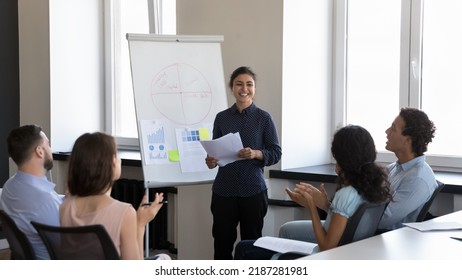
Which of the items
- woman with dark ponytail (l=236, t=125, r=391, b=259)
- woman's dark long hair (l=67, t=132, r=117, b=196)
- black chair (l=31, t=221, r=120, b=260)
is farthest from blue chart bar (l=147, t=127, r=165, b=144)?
black chair (l=31, t=221, r=120, b=260)

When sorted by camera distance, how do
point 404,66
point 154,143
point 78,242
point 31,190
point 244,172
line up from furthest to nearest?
point 404,66, point 154,143, point 244,172, point 31,190, point 78,242

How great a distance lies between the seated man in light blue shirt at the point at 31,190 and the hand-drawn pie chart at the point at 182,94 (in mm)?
1460

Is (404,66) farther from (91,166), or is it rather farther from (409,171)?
(91,166)

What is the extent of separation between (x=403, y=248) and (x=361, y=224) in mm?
289

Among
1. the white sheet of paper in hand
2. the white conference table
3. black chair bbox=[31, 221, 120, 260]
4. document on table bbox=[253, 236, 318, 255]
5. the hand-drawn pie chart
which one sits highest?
the hand-drawn pie chart

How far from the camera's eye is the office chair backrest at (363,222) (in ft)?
8.59

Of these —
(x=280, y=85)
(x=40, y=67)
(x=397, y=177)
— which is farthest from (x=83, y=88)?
(x=397, y=177)

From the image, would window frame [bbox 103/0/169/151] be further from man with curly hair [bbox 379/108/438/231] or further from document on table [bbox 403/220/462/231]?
document on table [bbox 403/220/462/231]

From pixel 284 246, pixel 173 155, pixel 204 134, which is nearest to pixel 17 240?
pixel 284 246

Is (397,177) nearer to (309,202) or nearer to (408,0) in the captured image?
(309,202)

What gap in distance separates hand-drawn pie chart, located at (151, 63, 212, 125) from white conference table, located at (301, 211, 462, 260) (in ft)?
6.26

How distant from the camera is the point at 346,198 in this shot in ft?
8.76

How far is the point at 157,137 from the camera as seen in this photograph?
4242 mm

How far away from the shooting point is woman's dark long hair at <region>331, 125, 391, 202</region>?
8.88ft
